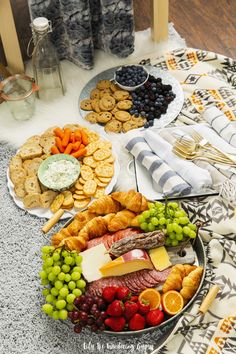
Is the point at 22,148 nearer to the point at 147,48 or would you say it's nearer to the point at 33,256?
the point at 33,256

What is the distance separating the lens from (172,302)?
1619 millimetres

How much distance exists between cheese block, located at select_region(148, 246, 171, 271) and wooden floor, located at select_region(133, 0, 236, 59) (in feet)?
3.59

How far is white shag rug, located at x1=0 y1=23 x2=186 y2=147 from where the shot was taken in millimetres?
2203

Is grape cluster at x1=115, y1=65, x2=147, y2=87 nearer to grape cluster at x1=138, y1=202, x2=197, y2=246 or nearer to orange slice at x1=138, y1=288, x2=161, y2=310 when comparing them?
grape cluster at x1=138, y1=202, x2=197, y2=246

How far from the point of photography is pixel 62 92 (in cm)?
232

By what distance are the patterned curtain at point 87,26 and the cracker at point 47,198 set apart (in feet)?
2.15

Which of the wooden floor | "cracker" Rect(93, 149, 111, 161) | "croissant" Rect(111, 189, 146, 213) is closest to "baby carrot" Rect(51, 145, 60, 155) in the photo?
"cracker" Rect(93, 149, 111, 161)

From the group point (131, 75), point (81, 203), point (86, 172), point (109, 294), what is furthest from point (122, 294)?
point (131, 75)

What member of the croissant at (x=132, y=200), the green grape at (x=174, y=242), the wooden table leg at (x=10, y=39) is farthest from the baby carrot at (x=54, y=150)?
the green grape at (x=174, y=242)

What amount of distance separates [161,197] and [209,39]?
0.95m

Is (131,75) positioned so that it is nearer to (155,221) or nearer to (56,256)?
(155,221)

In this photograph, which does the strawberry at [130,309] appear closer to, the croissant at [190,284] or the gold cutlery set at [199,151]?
the croissant at [190,284]

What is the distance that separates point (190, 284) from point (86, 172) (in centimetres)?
58

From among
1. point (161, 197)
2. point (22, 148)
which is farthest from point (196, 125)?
point (22, 148)
